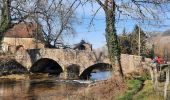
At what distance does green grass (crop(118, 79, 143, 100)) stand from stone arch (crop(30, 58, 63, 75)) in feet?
103

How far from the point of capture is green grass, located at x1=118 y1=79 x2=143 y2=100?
75.9 ft

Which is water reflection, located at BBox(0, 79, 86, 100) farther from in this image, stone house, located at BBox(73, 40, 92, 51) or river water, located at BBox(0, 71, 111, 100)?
stone house, located at BBox(73, 40, 92, 51)

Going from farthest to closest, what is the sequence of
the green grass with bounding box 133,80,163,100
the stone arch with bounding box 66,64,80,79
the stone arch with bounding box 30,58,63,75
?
the stone arch with bounding box 30,58,63,75 → the stone arch with bounding box 66,64,80,79 → the green grass with bounding box 133,80,163,100

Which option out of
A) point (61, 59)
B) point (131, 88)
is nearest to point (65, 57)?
point (61, 59)

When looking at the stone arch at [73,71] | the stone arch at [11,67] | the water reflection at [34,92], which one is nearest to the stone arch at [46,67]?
the stone arch at [11,67]

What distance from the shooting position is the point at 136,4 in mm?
27719

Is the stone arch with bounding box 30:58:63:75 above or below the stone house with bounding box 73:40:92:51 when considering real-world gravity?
below

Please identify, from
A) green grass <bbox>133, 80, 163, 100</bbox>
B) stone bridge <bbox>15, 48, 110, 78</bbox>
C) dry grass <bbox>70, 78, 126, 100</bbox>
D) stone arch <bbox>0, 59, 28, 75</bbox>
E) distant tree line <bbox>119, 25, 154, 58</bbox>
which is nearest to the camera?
green grass <bbox>133, 80, 163, 100</bbox>

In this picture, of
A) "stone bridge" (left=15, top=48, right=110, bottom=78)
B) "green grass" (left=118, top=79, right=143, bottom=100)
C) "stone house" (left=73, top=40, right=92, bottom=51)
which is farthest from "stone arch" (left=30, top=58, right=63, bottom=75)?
"green grass" (left=118, top=79, right=143, bottom=100)

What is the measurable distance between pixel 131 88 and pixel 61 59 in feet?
99.8

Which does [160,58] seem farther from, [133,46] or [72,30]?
[72,30]

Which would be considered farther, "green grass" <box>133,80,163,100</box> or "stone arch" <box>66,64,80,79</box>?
"stone arch" <box>66,64,80,79</box>

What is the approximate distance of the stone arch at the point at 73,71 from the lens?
52531mm

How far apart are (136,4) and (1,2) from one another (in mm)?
20429
